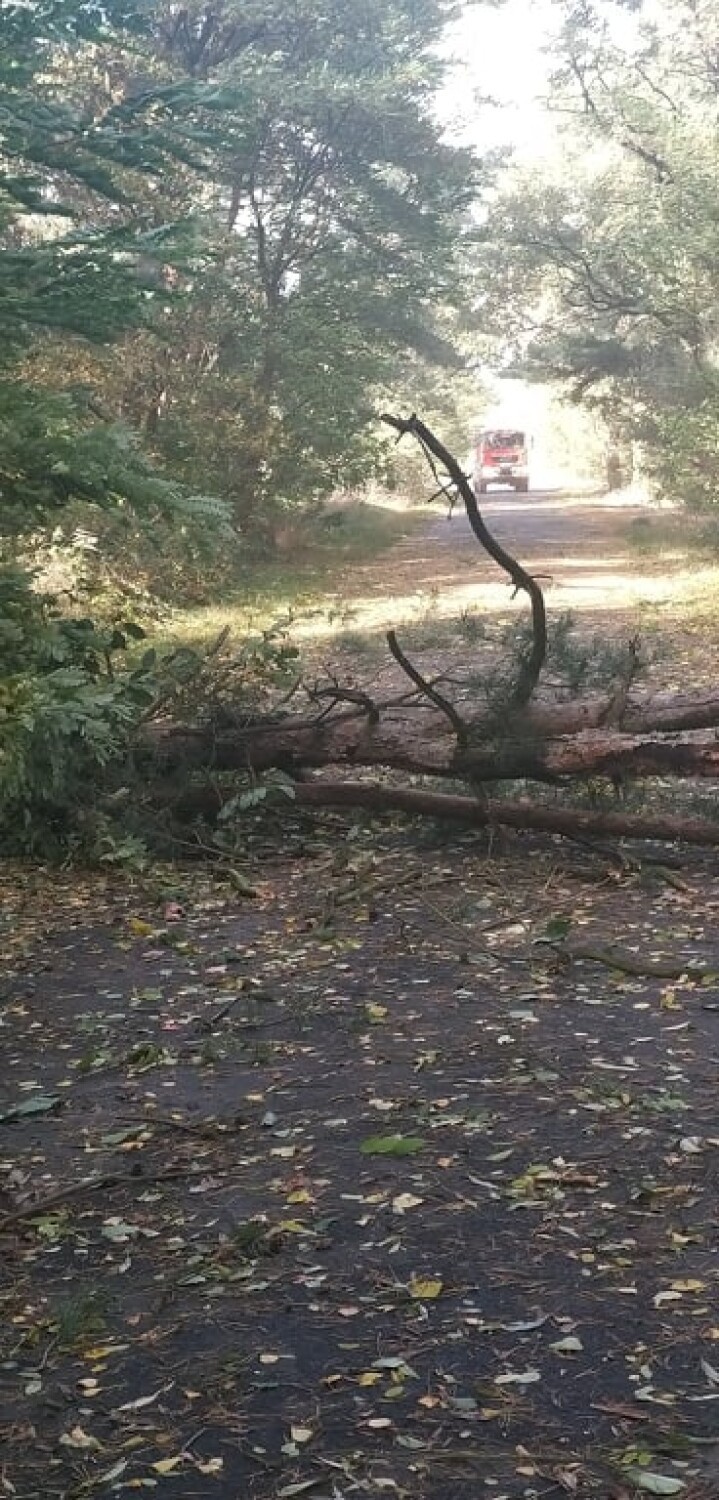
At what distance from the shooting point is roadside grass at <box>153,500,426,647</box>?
15906 mm

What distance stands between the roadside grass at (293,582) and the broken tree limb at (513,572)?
227 centimetres

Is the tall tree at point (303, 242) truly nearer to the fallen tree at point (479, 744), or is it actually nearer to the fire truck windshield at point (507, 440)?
the fallen tree at point (479, 744)

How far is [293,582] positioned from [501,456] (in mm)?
28642

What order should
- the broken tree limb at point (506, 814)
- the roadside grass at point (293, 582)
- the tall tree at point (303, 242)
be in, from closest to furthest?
the broken tree limb at point (506, 814) → the roadside grass at point (293, 582) → the tall tree at point (303, 242)

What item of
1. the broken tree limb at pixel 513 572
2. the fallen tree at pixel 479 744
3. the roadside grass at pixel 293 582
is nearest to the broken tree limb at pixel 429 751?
the fallen tree at pixel 479 744

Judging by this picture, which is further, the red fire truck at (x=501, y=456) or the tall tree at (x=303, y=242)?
the red fire truck at (x=501, y=456)

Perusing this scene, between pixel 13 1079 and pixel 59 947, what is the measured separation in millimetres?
1415

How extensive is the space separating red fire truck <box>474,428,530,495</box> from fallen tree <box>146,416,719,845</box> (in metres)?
41.4

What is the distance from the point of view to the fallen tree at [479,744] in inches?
281

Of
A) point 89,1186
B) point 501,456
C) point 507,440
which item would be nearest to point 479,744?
point 89,1186

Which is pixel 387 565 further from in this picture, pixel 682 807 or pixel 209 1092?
pixel 209 1092

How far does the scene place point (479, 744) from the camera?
7.45 m

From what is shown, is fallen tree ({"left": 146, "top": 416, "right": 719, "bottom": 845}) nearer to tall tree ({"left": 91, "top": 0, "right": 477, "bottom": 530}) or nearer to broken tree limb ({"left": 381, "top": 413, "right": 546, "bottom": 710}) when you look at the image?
broken tree limb ({"left": 381, "top": 413, "right": 546, "bottom": 710})

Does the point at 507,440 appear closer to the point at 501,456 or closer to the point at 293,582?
the point at 501,456
